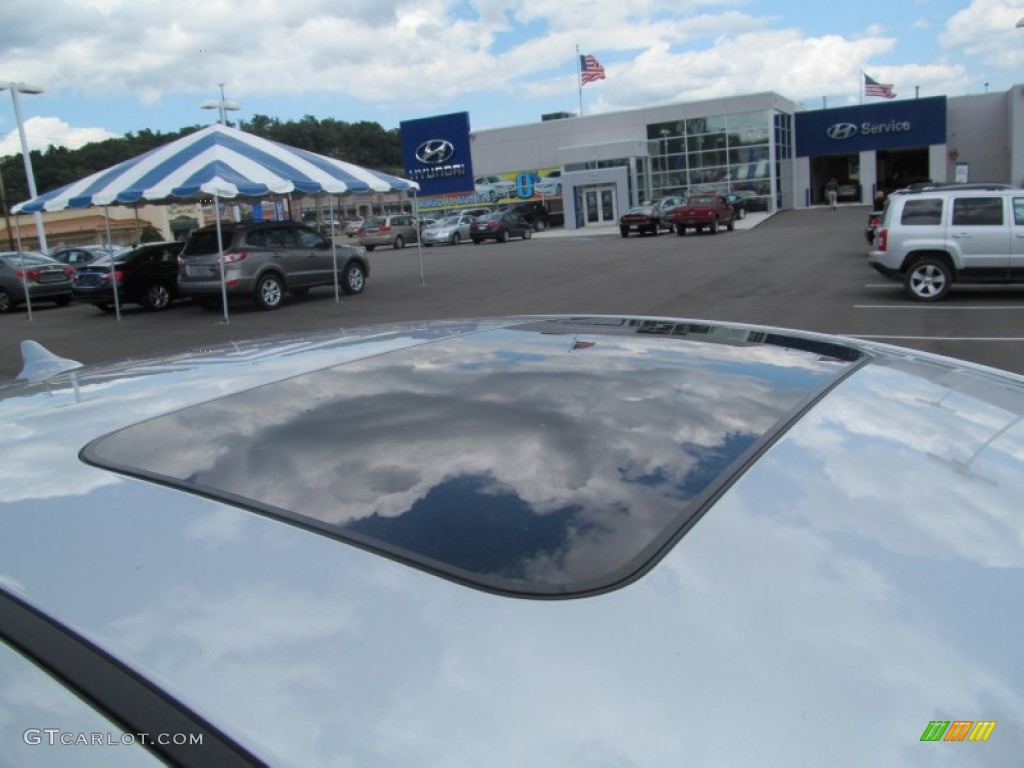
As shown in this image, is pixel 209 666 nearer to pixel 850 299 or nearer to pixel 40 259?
pixel 850 299

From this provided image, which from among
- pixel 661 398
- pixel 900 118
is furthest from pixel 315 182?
pixel 900 118

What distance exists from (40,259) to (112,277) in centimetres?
614

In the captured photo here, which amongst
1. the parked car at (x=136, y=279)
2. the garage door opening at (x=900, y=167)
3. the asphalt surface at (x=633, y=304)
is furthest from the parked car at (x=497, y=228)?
the garage door opening at (x=900, y=167)

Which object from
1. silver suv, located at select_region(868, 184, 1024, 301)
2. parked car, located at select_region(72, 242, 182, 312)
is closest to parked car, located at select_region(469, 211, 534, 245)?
parked car, located at select_region(72, 242, 182, 312)

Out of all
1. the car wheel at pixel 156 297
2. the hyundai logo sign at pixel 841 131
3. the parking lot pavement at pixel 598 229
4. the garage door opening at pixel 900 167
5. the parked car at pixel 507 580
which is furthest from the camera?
the garage door opening at pixel 900 167

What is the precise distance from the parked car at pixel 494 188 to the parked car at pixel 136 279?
38.5 meters

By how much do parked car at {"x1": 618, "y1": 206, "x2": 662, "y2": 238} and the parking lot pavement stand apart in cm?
272

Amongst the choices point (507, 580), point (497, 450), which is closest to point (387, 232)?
point (497, 450)

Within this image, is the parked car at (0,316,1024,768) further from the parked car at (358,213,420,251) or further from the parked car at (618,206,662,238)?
the parked car at (358,213,420,251)

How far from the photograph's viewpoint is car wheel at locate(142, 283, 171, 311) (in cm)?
1895

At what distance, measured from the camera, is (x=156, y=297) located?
755 inches

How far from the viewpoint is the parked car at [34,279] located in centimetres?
2114

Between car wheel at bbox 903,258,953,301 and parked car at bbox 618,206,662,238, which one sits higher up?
parked car at bbox 618,206,662,238

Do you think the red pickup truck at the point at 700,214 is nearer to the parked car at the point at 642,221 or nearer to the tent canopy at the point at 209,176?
the parked car at the point at 642,221
